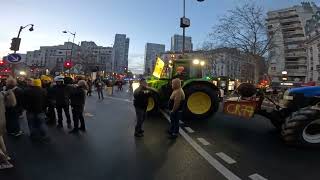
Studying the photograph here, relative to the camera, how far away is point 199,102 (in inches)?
608

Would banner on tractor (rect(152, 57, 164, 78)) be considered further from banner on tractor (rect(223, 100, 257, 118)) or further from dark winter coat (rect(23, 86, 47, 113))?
dark winter coat (rect(23, 86, 47, 113))

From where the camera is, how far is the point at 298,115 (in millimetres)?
9789

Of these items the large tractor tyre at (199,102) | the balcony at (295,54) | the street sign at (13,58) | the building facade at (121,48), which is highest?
the building facade at (121,48)

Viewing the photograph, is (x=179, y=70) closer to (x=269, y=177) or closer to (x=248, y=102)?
(x=248, y=102)

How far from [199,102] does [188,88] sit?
2.29 feet

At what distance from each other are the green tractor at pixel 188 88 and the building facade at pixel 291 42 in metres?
111

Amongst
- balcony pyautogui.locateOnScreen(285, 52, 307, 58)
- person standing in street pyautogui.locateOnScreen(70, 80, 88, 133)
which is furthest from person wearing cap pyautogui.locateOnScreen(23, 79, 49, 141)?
balcony pyautogui.locateOnScreen(285, 52, 307, 58)

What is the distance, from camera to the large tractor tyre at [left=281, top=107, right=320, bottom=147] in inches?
382

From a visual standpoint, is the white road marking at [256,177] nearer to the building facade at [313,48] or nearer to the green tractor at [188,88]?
the green tractor at [188,88]

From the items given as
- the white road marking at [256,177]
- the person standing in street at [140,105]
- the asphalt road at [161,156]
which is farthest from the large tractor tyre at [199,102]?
the white road marking at [256,177]

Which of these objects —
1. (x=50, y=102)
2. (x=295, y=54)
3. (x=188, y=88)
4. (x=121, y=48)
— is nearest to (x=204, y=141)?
(x=188, y=88)

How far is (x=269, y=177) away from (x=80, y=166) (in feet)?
11.2

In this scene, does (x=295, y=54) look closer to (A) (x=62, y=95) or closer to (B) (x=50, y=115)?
(B) (x=50, y=115)

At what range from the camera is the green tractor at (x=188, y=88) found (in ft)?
50.0
